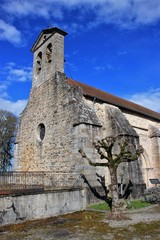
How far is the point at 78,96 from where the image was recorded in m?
12.9

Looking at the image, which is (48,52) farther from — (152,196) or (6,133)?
(6,133)

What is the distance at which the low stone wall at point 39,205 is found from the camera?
319 inches

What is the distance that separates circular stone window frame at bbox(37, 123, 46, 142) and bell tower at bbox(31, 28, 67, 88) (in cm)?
304

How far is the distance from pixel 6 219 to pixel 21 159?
8881mm

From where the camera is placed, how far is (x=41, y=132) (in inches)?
608

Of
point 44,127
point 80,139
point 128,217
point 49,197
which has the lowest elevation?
point 128,217

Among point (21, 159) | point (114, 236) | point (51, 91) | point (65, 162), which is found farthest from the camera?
point (21, 159)

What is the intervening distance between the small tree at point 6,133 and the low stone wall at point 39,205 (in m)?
20.7

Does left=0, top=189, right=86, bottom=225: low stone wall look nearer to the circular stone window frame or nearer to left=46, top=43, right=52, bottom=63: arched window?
the circular stone window frame

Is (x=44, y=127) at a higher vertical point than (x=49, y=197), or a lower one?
higher

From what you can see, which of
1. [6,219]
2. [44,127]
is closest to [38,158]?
[44,127]

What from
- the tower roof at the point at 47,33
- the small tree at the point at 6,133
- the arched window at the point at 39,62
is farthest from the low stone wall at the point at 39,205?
the small tree at the point at 6,133

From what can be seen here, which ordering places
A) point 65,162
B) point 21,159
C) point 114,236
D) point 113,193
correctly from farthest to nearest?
point 21,159, point 65,162, point 113,193, point 114,236

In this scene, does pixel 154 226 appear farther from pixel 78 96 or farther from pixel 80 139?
pixel 78 96
